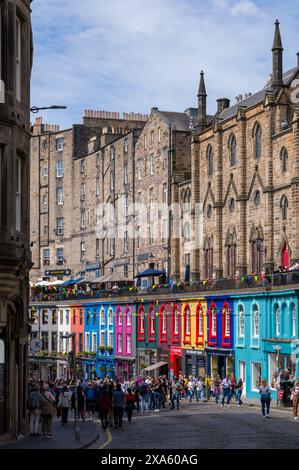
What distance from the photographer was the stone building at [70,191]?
100312 millimetres

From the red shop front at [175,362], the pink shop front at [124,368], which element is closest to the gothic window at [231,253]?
the red shop front at [175,362]

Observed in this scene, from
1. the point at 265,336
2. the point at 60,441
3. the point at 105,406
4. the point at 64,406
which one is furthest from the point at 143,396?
the point at 60,441

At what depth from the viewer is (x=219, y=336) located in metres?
63.4

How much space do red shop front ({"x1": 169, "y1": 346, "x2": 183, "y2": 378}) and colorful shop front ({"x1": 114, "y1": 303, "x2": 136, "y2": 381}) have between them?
6366mm

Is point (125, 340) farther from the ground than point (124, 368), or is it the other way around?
point (125, 340)

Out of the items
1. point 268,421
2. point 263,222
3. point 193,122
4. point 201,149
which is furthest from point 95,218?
point 268,421

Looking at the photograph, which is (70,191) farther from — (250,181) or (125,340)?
(250,181)

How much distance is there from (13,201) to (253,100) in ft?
163

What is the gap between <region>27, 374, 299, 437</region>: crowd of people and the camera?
31.9m

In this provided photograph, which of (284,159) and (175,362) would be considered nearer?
(284,159)

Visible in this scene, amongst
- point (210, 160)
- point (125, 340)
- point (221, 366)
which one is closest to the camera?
point (221, 366)
